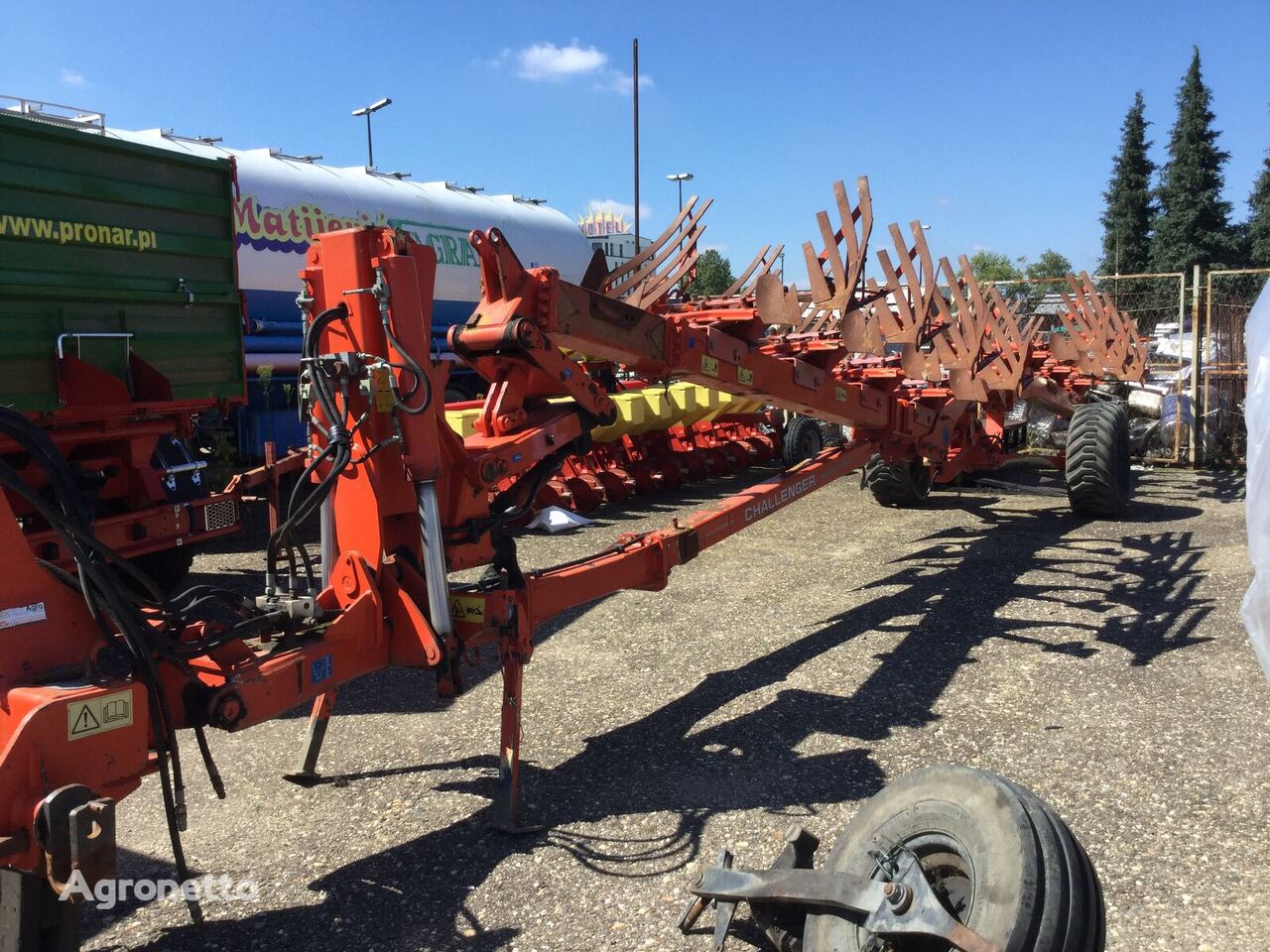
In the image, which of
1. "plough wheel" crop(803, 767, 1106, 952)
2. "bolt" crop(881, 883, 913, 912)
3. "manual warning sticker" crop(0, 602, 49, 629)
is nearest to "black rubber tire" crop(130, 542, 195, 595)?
"manual warning sticker" crop(0, 602, 49, 629)

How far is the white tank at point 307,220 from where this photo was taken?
10906 mm

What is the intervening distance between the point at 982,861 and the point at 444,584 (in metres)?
2.14

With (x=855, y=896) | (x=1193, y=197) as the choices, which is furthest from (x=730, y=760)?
(x=1193, y=197)

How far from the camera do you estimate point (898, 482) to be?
32.6ft

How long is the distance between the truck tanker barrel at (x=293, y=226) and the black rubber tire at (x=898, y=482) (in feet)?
15.1

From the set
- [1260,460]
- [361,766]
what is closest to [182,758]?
[361,766]

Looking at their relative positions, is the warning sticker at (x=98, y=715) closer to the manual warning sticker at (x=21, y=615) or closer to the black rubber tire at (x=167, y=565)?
the manual warning sticker at (x=21, y=615)

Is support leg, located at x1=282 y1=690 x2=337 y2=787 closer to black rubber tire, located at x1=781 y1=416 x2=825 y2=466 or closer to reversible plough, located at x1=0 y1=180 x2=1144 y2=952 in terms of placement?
reversible plough, located at x1=0 y1=180 x2=1144 y2=952

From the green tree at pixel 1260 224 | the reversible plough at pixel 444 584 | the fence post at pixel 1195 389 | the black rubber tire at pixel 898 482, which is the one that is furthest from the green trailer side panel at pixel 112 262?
the green tree at pixel 1260 224

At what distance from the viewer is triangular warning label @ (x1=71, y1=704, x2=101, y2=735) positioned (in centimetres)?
265

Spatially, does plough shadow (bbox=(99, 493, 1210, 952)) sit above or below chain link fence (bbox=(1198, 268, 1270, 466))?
below

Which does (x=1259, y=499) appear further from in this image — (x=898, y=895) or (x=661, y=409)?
(x=661, y=409)

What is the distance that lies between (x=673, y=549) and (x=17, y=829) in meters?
3.09

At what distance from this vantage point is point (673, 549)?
16.3 ft
